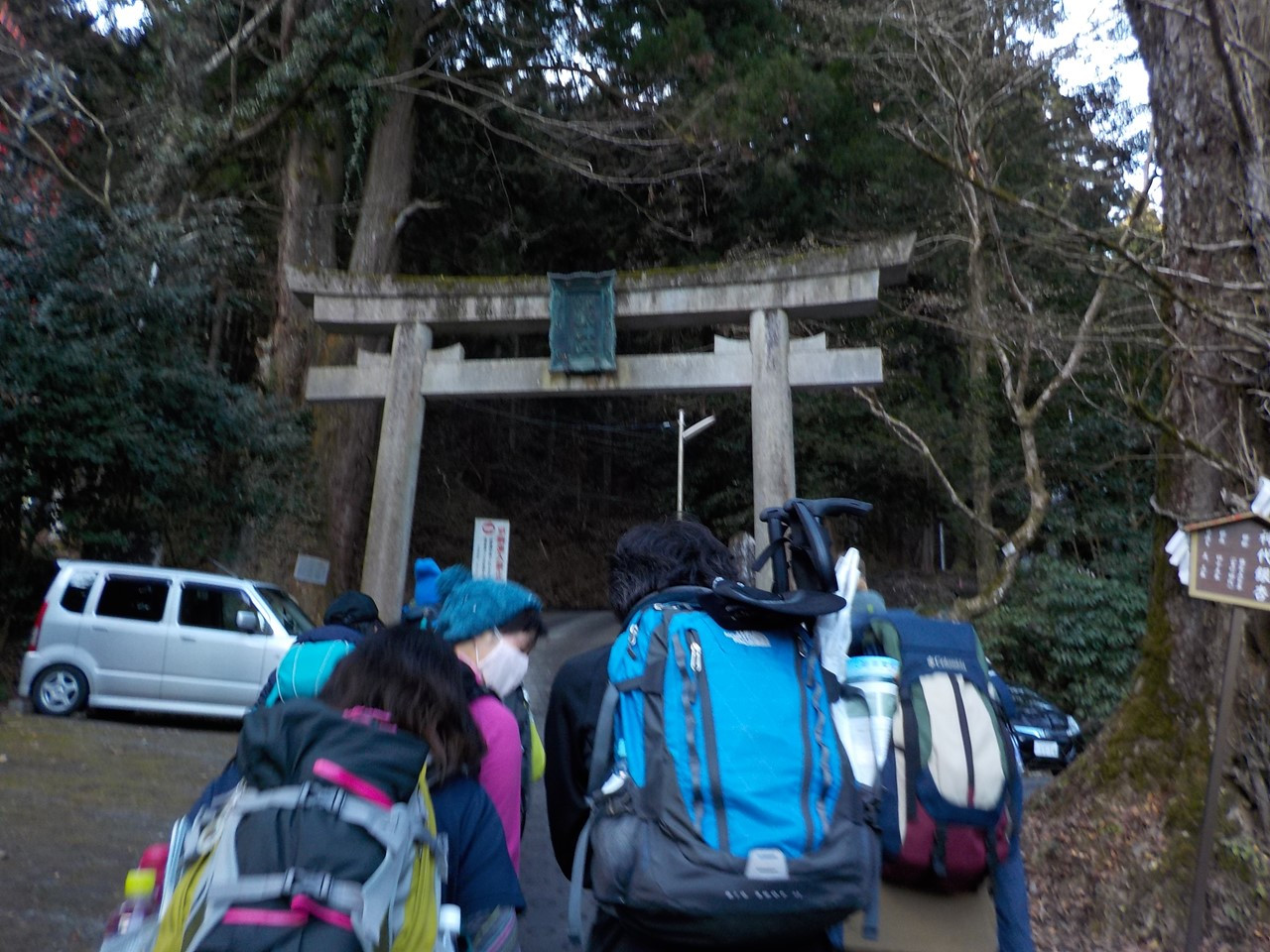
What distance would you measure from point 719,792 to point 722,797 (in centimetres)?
1

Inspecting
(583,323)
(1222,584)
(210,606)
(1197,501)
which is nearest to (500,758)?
(1222,584)

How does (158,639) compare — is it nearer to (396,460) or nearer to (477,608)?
(396,460)

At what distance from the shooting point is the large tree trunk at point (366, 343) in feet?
47.1

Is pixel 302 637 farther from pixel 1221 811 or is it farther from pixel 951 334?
pixel 951 334

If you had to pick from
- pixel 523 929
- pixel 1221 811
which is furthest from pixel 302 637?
pixel 1221 811

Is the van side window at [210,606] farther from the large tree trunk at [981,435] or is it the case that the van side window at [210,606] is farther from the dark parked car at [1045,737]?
the large tree trunk at [981,435]

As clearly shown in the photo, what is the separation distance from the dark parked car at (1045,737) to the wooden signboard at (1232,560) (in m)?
8.12

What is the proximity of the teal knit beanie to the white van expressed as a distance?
27.0ft

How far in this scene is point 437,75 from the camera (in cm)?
1465

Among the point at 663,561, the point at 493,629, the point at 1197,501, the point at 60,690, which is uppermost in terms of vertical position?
the point at 1197,501

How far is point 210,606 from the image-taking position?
1091 centimetres

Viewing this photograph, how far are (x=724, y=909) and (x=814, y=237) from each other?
53.2 ft

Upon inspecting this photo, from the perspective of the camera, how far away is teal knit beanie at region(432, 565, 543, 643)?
3.01 metres

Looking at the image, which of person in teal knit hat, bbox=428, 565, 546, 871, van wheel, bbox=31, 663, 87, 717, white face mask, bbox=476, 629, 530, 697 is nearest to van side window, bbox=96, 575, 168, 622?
van wheel, bbox=31, 663, 87, 717
